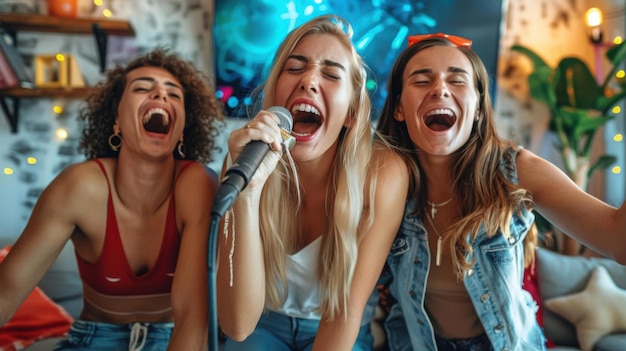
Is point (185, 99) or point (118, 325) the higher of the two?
point (185, 99)

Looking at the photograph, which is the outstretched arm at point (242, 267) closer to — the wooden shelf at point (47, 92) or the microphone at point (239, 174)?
the microphone at point (239, 174)

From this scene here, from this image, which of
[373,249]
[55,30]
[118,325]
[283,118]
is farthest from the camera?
[55,30]

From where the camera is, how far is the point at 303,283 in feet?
4.02

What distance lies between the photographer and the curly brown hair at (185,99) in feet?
4.59

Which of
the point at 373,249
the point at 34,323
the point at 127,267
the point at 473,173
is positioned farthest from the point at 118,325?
the point at 473,173

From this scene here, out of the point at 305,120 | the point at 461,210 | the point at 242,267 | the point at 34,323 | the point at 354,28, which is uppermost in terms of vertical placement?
the point at 354,28

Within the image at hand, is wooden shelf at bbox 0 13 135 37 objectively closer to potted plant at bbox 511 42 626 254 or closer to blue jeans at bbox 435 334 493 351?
blue jeans at bbox 435 334 493 351

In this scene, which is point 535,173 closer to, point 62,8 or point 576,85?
point 576,85

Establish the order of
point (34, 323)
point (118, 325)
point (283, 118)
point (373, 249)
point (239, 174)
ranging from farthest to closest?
point (34, 323) < point (118, 325) < point (373, 249) < point (283, 118) < point (239, 174)

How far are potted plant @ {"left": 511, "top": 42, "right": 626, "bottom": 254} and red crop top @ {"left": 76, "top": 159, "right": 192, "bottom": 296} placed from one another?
6.81 ft

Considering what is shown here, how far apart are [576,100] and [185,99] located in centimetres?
205

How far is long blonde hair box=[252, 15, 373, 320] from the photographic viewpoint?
3.71 ft

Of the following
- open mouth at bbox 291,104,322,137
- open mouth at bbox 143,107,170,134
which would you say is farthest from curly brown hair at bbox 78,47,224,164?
open mouth at bbox 291,104,322,137

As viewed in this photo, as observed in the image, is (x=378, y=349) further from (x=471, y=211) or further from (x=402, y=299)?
(x=471, y=211)
